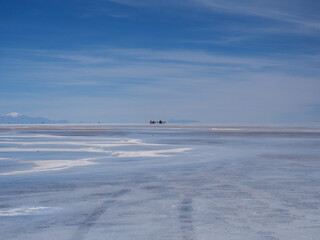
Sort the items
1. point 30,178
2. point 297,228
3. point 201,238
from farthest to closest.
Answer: point 30,178, point 297,228, point 201,238

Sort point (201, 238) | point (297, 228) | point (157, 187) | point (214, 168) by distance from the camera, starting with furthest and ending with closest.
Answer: point (214, 168) < point (157, 187) < point (297, 228) < point (201, 238)

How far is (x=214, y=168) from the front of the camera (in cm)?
1373

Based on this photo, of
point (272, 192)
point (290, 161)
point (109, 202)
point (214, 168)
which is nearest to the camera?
point (109, 202)

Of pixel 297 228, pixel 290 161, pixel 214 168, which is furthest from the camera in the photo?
pixel 290 161

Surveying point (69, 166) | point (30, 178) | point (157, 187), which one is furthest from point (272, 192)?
point (69, 166)

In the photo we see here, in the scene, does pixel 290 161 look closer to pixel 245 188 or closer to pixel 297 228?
pixel 245 188

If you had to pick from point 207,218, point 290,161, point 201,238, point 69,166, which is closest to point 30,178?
point 69,166

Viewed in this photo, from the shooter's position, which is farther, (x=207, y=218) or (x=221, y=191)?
(x=221, y=191)

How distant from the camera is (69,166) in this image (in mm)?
14406

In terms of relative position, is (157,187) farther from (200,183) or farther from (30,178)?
(30,178)

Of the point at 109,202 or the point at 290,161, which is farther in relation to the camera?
the point at 290,161

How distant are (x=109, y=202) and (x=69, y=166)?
671 cm

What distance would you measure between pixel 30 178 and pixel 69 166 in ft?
9.86

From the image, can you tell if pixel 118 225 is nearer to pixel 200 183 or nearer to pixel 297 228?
pixel 297 228
